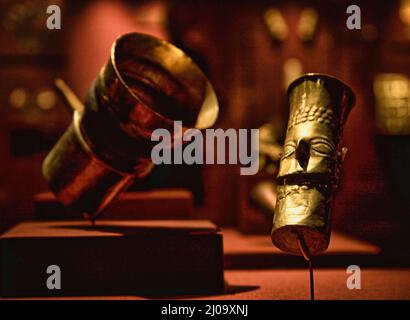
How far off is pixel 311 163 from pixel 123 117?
696mm

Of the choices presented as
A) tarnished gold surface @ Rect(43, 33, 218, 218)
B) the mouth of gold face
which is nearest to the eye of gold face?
the mouth of gold face

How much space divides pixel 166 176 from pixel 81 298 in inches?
82.2

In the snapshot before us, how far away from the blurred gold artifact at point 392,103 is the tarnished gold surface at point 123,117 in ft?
7.69

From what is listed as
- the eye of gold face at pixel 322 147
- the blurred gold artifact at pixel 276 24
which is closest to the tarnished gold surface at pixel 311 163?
the eye of gold face at pixel 322 147

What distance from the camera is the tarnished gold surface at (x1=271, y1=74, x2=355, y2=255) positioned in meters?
1.73

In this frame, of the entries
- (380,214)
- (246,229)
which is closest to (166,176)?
(246,229)

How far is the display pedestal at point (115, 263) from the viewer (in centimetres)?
214

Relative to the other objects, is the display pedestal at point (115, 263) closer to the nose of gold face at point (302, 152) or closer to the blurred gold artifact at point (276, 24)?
the nose of gold face at point (302, 152)

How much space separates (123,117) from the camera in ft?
6.82

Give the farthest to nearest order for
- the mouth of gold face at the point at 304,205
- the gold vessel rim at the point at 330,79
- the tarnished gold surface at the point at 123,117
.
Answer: the tarnished gold surface at the point at 123,117 < the gold vessel rim at the point at 330,79 < the mouth of gold face at the point at 304,205

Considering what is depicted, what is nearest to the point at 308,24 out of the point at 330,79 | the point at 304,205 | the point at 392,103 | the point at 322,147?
the point at 392,103

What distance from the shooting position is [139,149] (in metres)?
2.20

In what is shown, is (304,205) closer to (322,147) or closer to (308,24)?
(322,147)

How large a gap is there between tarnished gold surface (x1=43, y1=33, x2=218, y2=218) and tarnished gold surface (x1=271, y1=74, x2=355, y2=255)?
1.47ft
